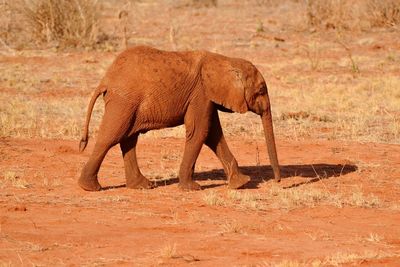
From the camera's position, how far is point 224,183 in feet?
37.5

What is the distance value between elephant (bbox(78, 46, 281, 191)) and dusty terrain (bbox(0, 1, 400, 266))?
0.31 meters

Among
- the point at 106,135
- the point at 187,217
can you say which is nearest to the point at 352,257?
the point at 187,217

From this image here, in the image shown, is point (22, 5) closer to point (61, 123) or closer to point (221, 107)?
point (61, 123)

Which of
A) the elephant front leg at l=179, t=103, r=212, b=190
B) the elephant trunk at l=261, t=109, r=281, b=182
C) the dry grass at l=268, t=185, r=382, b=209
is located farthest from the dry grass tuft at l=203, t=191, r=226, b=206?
the elephant trunk at l=261, t=109, r=281, b=182

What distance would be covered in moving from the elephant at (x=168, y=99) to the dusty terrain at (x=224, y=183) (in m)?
0.31

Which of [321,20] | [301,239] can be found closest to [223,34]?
[321,20]

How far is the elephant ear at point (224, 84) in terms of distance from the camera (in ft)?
35.1

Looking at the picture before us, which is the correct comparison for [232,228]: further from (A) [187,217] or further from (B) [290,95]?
(B) [290,95]

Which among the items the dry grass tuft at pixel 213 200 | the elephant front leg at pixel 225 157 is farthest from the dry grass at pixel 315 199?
the dry grass tuft at pixel 213 200

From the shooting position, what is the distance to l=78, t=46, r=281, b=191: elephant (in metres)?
10.4

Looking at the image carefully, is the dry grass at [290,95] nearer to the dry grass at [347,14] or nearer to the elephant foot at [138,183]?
the dry grass at [347,14]

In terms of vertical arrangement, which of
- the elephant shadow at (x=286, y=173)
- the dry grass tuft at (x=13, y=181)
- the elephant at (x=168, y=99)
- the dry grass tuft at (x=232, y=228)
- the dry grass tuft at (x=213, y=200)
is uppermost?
the elephant at (x=168, y=99)

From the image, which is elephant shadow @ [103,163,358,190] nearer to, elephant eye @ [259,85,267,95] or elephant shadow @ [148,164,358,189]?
elephant shadow @ [148,164,358,189]

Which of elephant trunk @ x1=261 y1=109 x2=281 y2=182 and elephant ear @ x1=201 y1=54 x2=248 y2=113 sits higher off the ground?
elephant ear @ x1=201 y1=54 x2=248 y2=113
